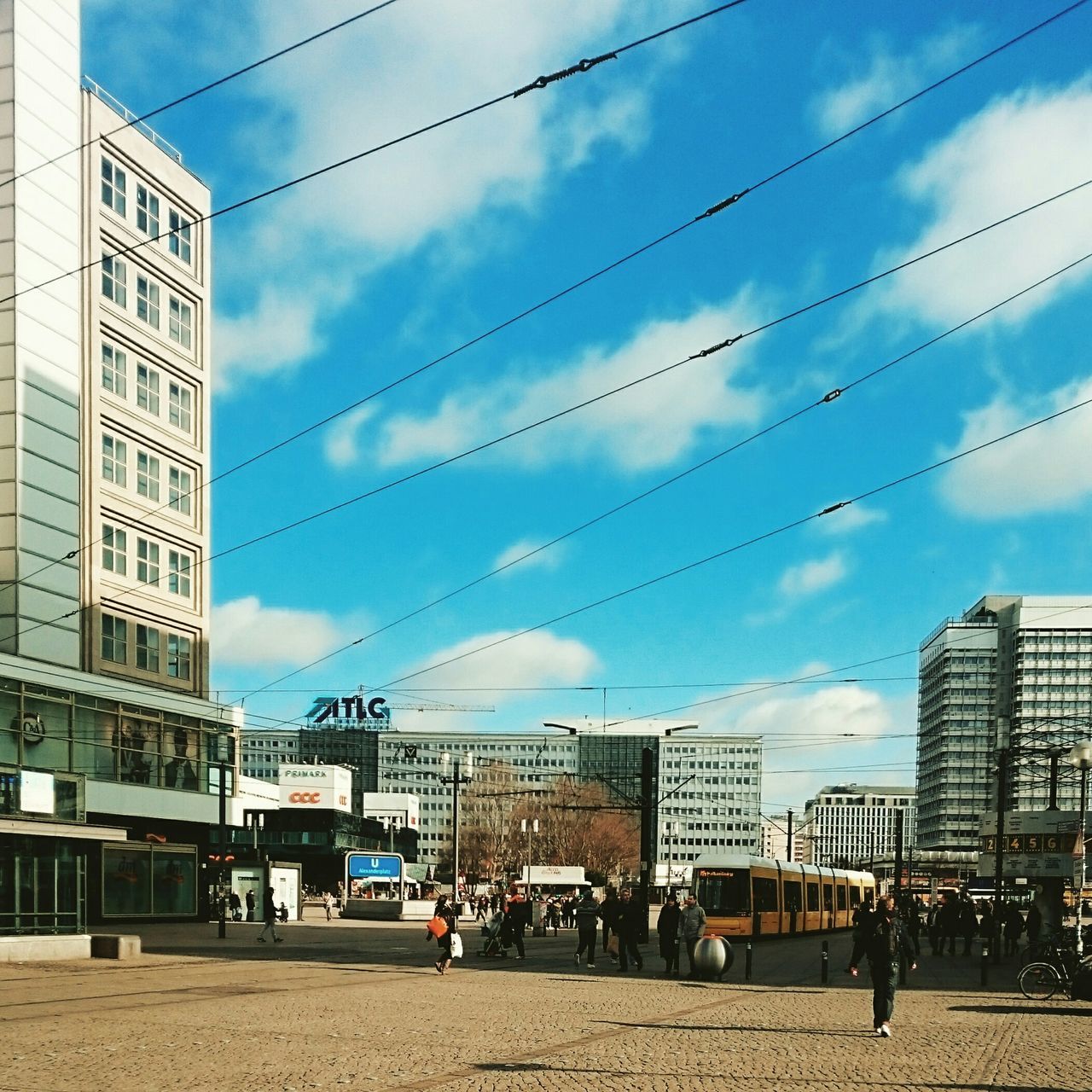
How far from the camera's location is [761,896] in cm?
5147

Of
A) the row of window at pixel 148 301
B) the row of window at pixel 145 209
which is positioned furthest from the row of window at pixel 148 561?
the row of window at pixel 145 209

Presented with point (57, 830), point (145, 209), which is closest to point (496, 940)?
point (57, 830)

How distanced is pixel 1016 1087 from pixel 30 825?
78.4 ft

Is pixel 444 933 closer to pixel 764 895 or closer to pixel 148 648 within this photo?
pixel 764 895

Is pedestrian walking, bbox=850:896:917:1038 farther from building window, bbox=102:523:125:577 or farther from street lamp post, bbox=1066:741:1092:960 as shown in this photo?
building window, bbox=102:523:125:577

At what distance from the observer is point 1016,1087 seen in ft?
46.8

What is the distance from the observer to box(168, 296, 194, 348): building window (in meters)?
59.3

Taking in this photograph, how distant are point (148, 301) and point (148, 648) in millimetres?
13018

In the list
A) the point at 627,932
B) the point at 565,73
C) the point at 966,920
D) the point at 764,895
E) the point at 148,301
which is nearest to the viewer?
the point at 565,73

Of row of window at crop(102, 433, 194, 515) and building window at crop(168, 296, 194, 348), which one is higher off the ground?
building window at crop(168, 296, 194, 348)

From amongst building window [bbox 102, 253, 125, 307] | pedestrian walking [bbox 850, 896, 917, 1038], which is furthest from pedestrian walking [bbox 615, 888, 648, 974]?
building window [bbox 102, 253, 125, 307]

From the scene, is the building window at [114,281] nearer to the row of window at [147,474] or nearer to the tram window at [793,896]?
the row of window at [147,474]

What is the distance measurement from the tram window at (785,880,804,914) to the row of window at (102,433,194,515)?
1063 inches

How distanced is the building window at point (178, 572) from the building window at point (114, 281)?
9.72 meters
